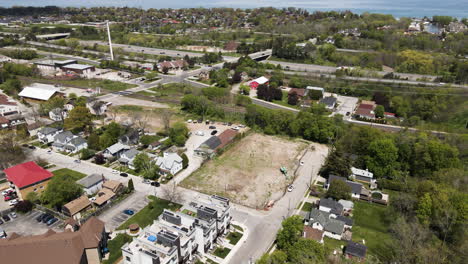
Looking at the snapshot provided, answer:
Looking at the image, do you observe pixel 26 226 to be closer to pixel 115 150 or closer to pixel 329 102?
pixel 115 150

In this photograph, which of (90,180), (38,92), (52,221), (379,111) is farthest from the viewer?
(38,92)

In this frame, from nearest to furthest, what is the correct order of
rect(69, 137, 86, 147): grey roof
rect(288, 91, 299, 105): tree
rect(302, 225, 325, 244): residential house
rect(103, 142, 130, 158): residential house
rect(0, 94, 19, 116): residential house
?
1. rect(302, 225, 325, 244): residential house
2. rect(103, 142, 130, 158): residential house
3. rect(69, 137, 86, 147): grey roof
4. rect(0, 94, 19, 116): residential house
5. rect(288, 91, 299, 105): tree

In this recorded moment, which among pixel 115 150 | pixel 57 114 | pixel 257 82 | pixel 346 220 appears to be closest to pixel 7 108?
pixel 57 114

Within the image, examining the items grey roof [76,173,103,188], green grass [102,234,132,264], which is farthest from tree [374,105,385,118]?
green grass [102,234,132,264]

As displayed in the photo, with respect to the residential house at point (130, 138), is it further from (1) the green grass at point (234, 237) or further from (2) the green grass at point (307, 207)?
(2) the green grass at point (307, 207)

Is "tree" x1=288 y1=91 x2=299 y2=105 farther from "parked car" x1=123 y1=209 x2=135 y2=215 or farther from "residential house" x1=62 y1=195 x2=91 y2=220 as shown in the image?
"residential house" x1=62 y1=195 x2=91 y2=220

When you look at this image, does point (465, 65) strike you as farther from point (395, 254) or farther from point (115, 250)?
point (115, 250)

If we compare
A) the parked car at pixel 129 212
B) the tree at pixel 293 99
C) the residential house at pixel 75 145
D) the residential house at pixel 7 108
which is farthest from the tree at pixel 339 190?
the residential house at pixel 7 108
